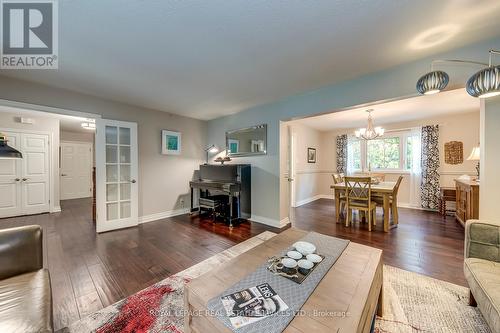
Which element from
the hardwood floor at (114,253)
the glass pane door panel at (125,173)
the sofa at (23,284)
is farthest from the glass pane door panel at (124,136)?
the sofa at (23,284)

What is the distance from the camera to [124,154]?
3715mm

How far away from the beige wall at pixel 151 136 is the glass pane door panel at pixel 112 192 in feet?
1.42

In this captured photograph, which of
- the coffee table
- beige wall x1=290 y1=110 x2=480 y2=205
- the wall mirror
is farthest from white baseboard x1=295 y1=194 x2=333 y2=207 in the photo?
the coffee table

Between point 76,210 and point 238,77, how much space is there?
5497mm

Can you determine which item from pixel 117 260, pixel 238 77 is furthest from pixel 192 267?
pixel 238 77

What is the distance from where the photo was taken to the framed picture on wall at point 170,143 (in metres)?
4.23

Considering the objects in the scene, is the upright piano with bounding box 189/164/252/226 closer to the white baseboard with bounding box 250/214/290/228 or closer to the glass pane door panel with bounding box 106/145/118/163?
the white baseboard with bounding box 250/214/290/228

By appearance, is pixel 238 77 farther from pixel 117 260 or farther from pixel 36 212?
pixel 36 212

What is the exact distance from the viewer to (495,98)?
1.84 m

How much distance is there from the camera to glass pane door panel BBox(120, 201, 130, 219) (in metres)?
3.65

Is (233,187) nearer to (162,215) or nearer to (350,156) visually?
(162,215)

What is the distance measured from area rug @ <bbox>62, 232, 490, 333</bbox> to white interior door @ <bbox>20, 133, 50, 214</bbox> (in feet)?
16.3

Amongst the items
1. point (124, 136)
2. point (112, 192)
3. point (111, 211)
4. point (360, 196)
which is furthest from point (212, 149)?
point (360, 196)

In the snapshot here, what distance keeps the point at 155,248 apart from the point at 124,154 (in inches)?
82.0
